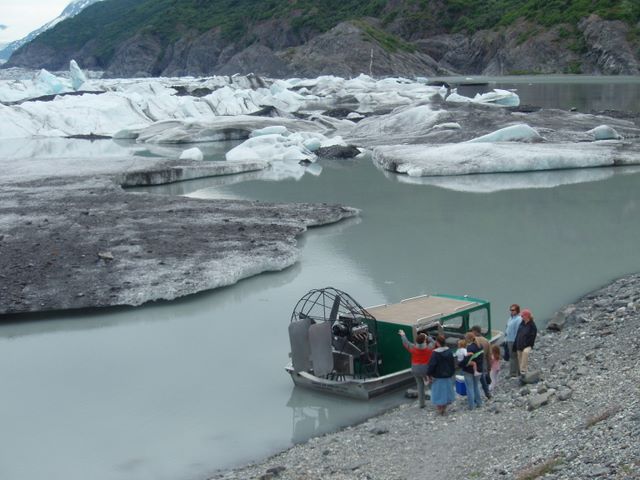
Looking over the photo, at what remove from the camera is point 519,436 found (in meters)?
6.46

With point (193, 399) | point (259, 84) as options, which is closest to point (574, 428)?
point (193, 399)

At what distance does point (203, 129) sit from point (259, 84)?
24.8 meters

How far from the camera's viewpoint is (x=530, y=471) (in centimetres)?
554

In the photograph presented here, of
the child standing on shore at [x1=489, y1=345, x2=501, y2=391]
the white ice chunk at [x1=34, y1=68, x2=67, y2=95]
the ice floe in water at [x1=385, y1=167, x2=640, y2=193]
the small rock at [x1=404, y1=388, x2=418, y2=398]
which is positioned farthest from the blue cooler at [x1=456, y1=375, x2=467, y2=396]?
the white ice chunk at [x1=34, y1=68, x2=67, y2=95]

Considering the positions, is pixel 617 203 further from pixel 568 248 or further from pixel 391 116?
pixel 391 116

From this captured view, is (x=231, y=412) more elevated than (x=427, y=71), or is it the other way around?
(x=427, y=71)

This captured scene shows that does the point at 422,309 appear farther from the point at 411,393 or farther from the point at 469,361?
the point at 469,361

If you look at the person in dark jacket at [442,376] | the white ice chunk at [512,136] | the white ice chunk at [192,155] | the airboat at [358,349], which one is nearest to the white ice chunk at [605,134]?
the white ice chunk at [512,136]

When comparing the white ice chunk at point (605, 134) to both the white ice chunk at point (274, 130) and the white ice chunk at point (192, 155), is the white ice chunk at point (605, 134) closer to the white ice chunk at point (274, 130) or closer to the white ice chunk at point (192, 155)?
the white ice chunk at point (274, 130)

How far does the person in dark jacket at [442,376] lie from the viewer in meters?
7.29

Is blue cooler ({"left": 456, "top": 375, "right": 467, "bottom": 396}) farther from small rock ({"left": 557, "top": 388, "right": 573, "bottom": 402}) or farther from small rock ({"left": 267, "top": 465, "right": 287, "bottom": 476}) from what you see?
small rock ({"left": 267, "top": 465, "right": 287, "bottom": 476})

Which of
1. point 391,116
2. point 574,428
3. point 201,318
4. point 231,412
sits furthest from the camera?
point 391,116

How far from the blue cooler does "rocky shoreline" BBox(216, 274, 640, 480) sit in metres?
0.13

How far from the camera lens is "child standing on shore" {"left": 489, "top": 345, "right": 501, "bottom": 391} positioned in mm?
7801
